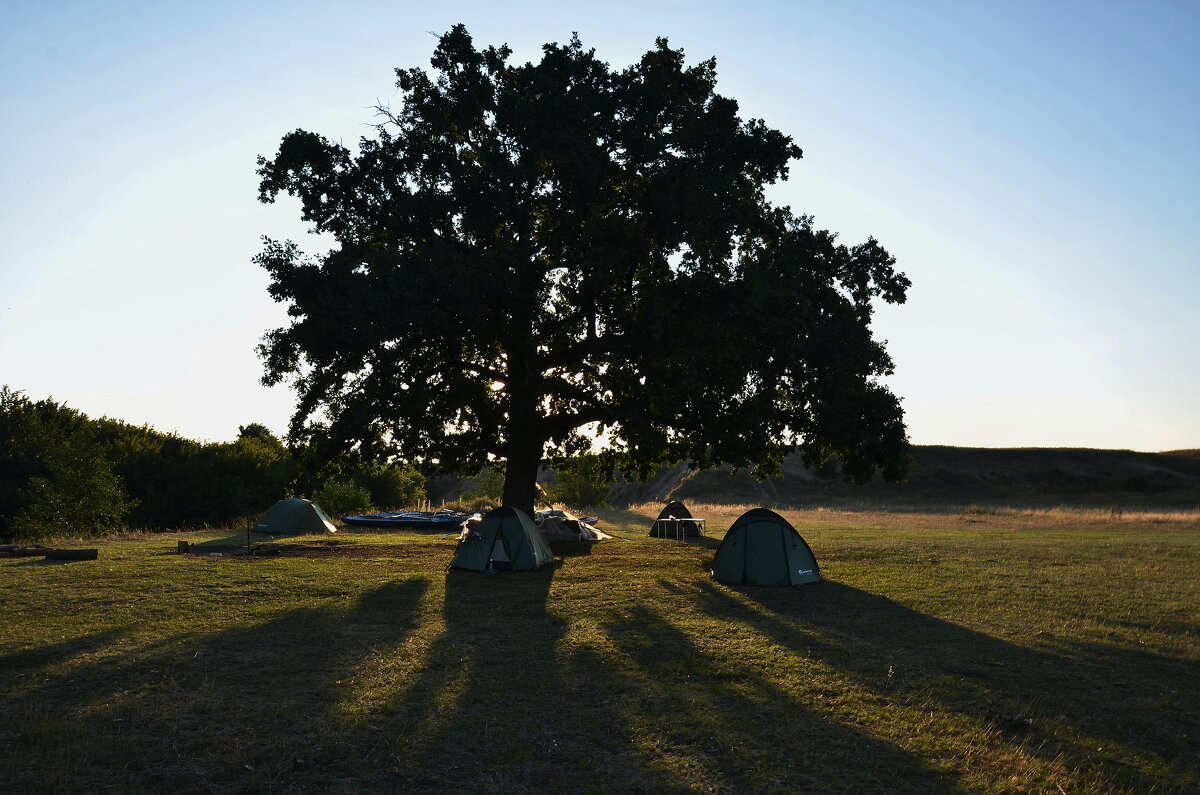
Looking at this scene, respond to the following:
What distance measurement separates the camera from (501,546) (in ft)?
73.6

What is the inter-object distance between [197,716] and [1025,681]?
10.5 m

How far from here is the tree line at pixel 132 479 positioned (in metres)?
40.6

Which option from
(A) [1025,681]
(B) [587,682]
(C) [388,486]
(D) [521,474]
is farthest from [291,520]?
(A) [1025,681]

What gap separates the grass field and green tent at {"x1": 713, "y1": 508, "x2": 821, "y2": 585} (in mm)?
626

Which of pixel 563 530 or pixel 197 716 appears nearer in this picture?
pixel 197 716

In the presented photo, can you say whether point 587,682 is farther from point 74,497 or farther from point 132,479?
point 132,479

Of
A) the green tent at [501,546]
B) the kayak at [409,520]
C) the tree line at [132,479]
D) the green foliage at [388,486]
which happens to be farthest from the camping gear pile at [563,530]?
the green foliage at [388,486]

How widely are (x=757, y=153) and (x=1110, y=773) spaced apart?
68.9 ft

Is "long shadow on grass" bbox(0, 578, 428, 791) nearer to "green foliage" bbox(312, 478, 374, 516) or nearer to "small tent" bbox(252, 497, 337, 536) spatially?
"small tent" bbox(252, 497, 337, 536)

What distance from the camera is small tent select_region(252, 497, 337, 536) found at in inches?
1348

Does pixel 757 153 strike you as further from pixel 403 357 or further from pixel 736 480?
pixel 736 480

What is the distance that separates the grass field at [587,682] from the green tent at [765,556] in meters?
0.63

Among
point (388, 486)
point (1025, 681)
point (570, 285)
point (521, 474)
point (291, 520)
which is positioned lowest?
point (1025, 681)

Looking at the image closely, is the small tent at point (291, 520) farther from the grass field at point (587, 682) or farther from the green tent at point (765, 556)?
the green tent at point (765, 556)
